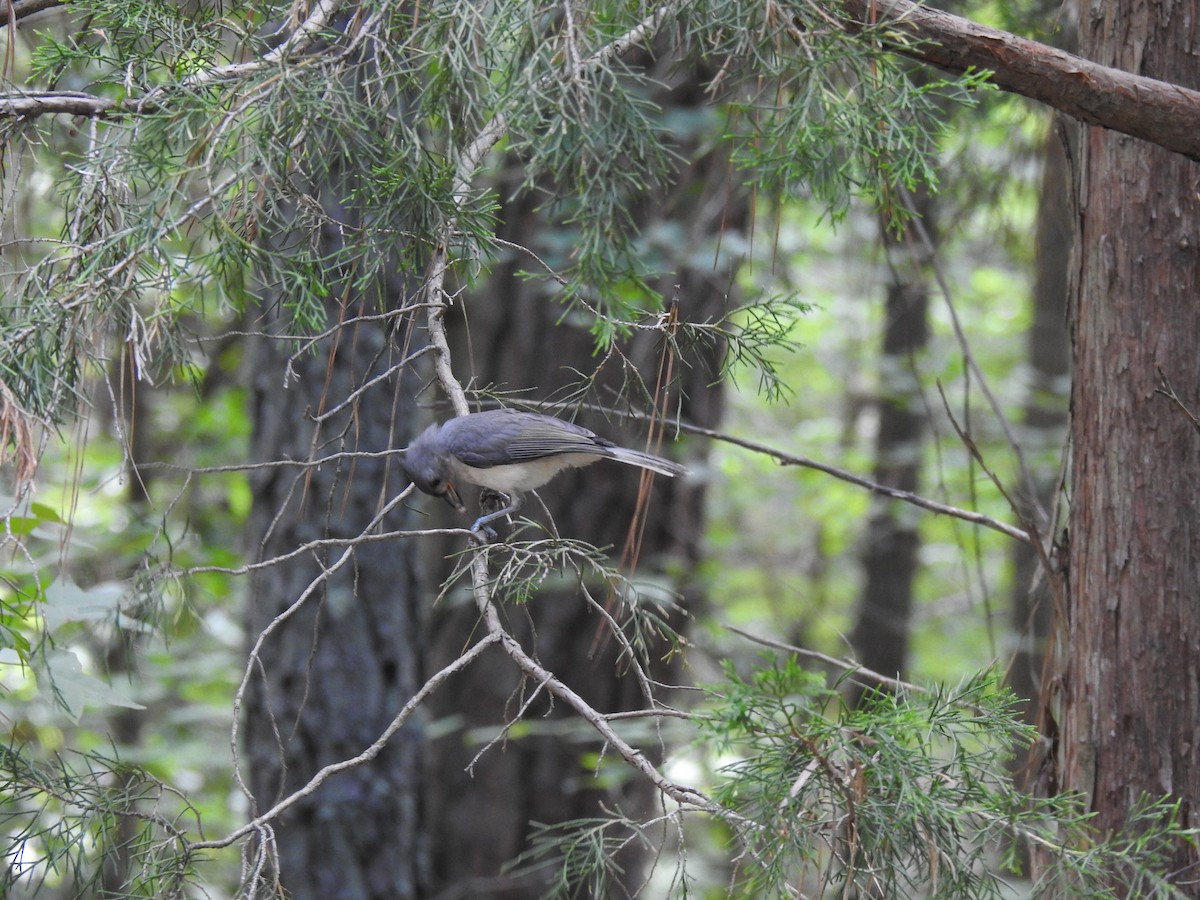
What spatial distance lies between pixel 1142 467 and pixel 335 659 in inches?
102

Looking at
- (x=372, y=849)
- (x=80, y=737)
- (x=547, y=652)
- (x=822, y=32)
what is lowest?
(x=80, y=737)

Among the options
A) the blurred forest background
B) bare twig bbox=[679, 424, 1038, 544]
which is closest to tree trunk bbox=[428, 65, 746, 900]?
the blurred forest background

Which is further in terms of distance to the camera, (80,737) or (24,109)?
(80,737)

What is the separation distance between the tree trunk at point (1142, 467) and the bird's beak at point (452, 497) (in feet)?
4.80

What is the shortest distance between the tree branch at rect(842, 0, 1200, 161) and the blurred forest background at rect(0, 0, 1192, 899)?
10 centimetres

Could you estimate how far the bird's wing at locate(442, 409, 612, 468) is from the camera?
2.64 metres

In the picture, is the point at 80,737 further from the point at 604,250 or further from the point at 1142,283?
the point at 1142,283

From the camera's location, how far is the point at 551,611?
4.91m

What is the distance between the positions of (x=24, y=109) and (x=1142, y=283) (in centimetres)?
205

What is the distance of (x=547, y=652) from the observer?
488 centimetres

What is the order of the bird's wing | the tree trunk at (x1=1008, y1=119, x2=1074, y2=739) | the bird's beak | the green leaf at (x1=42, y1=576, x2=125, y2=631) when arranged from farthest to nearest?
the tree trunk at (x1=1008, y1=119, x2=1074, y2=739) < the bird's beak < the bird's wing < the green leaf at (x1=42, y1=576, x2=125, y2=631)

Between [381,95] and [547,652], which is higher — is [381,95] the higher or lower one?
the higher one

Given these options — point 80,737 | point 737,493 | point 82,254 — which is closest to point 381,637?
point 82,254

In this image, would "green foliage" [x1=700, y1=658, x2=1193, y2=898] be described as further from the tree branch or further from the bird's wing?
the bird's wing
